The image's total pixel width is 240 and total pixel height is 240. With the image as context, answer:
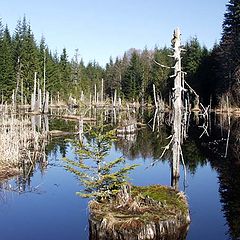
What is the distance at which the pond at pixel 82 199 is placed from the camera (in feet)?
41.4

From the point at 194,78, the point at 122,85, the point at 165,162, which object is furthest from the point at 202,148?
the point at 122,85

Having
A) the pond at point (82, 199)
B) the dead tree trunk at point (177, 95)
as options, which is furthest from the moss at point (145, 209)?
the dead tree trunk at point (177, 95)

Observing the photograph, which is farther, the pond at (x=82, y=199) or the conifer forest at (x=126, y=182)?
the pond at (x=82, y=199)

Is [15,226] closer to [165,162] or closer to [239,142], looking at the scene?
[165,162]

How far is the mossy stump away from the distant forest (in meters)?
37.7

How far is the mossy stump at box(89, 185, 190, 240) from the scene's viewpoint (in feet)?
35.3

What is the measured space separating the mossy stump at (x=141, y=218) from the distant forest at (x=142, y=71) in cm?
3772

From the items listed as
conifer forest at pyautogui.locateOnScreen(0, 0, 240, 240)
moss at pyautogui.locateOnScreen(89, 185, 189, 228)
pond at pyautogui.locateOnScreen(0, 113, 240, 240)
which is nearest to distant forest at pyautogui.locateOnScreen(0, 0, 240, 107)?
conifer forest at pyautogui.locateOnScreen(0, 0, 240, 240)

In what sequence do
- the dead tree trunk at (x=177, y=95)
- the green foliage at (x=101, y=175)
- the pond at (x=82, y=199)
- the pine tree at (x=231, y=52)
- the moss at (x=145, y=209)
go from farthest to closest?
the pine tree at (x=231, y=52) < the dead tree trunk at (x=177, y=95) < the pond at (x=82, y=199) < the green foliage at (x=101, y=175) < the moss at (x=145, y=209)

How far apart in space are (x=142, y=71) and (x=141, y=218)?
78326 millimetres

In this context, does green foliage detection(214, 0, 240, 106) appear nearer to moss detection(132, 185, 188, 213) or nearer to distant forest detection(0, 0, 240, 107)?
distant forest detection(0, 0, 240, 107)

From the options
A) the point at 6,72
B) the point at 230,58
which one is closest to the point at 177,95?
the point at 230,58

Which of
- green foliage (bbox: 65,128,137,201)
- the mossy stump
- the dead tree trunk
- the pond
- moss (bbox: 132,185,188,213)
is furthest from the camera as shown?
the dead tree trunk

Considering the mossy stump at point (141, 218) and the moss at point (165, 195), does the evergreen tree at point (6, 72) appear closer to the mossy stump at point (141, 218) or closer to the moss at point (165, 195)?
the moss at point (165, 195)
